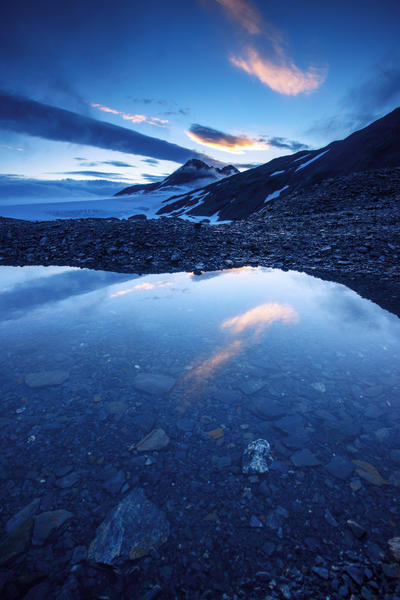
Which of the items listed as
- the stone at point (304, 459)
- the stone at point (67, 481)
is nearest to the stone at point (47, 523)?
the stone at point (67, 481)

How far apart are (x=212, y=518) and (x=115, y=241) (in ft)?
48.4

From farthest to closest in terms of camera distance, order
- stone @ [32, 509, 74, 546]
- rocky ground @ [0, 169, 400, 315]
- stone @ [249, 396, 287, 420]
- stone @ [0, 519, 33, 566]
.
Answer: rocky ground @ [0, 169, 400, 315] → stone @ [249, 396, 287, 420] → stone @ [32, 509, 74, 546] → stone @ [0, 519, 33, 566]

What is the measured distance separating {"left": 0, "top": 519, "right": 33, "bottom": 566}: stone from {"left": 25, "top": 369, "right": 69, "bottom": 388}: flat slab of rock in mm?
2113

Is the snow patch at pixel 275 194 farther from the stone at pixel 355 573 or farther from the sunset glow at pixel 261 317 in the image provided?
the stone at pixel 355 573

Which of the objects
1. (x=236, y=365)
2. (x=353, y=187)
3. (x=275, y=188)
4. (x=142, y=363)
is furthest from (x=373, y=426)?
(x=275, y=188)

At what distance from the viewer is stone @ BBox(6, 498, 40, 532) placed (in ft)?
7.30

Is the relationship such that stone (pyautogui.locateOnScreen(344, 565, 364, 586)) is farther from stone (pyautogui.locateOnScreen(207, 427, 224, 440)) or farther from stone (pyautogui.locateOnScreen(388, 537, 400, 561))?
stone (pyautogui.locateOnScreen(207, 427, 224, 440))

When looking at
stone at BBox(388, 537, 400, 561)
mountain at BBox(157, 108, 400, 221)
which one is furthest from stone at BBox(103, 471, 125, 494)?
mountain at BBox(157, 108, 400, 221)

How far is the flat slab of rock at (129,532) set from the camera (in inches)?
80.4

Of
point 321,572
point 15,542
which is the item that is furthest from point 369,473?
point 15,542

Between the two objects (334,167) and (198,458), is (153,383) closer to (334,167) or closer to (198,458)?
(198,458)

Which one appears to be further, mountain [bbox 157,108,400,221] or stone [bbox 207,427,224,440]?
mountain [bbox 157,108,400,221]

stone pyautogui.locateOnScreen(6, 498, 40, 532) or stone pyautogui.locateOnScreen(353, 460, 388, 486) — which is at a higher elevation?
stone pyautogui.locateOnScreen(6, 498, 40, 532)

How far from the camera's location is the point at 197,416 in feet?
11.4
